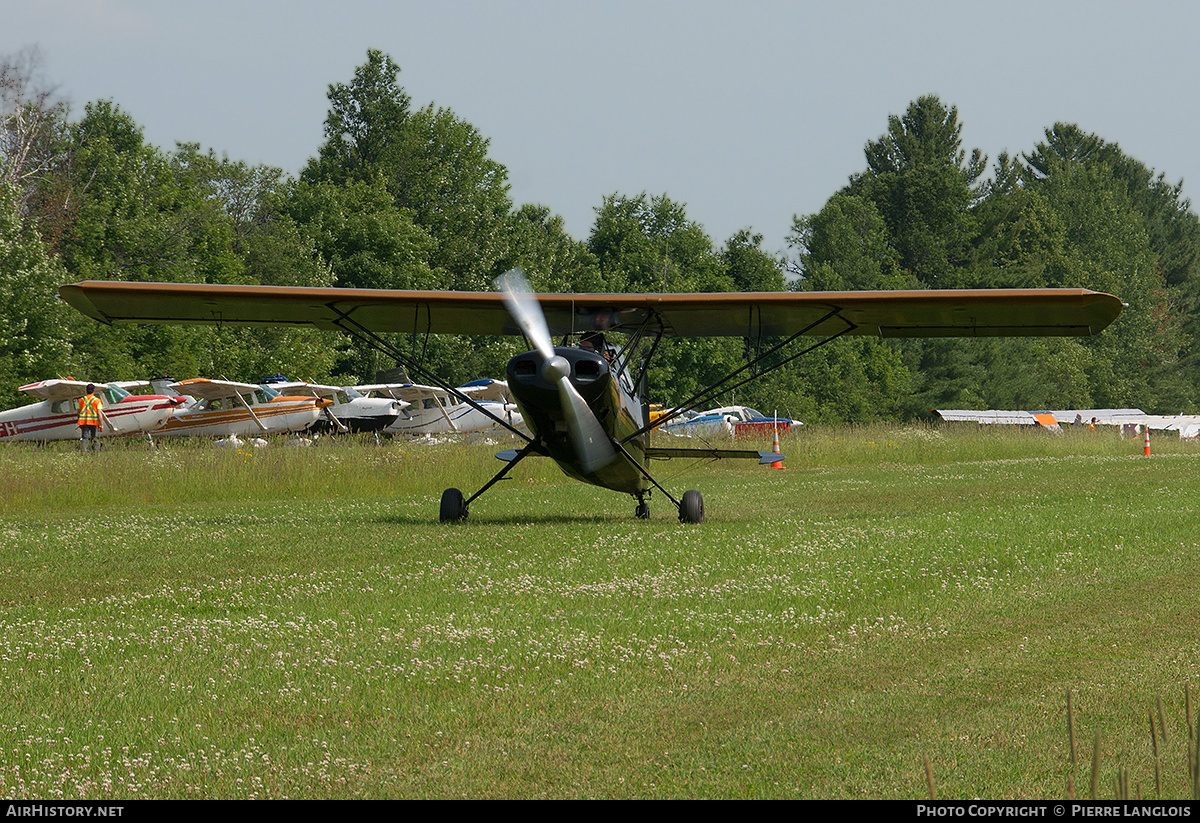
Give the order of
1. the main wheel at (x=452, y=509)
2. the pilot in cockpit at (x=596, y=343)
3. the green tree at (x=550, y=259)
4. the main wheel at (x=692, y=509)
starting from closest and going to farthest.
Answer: the pilot in cockpit at (x=596, y=343) → the main wheel at (x=692, y=509) → the main wheel at (x=452, y=509) → the green tree at (x=550, y=259)

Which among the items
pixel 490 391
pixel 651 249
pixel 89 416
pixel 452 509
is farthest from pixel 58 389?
pixel 651 249

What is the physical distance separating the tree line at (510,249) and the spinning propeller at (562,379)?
25.2 m

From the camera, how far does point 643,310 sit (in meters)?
13.2

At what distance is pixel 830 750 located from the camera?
4.18 metres

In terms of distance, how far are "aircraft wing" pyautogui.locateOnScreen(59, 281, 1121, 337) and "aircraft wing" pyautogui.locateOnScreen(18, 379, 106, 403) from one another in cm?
1808

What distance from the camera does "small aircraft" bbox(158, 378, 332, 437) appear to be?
3269 cm

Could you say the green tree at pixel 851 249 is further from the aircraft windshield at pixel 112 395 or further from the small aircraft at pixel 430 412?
the aircraft windshield at pixel 112 395

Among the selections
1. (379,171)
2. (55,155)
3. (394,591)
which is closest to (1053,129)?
(379,171)

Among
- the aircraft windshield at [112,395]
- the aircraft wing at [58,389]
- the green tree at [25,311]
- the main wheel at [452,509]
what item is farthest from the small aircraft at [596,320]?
the green tree at [25,311]

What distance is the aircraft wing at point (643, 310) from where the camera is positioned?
12.8m

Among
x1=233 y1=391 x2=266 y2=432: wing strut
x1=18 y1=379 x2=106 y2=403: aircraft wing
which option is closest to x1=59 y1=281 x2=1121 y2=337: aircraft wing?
x1=18 y1=379 x2=106 y2=403: aircraft wing

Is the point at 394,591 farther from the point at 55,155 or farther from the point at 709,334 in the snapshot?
the point at 55,155

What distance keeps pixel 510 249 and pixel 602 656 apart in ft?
167

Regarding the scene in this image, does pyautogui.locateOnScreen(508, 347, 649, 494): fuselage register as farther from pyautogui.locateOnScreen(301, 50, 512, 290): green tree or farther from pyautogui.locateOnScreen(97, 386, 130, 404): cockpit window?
pyautogui.locateOnScreen(301, 50, 512, 290): green tree
